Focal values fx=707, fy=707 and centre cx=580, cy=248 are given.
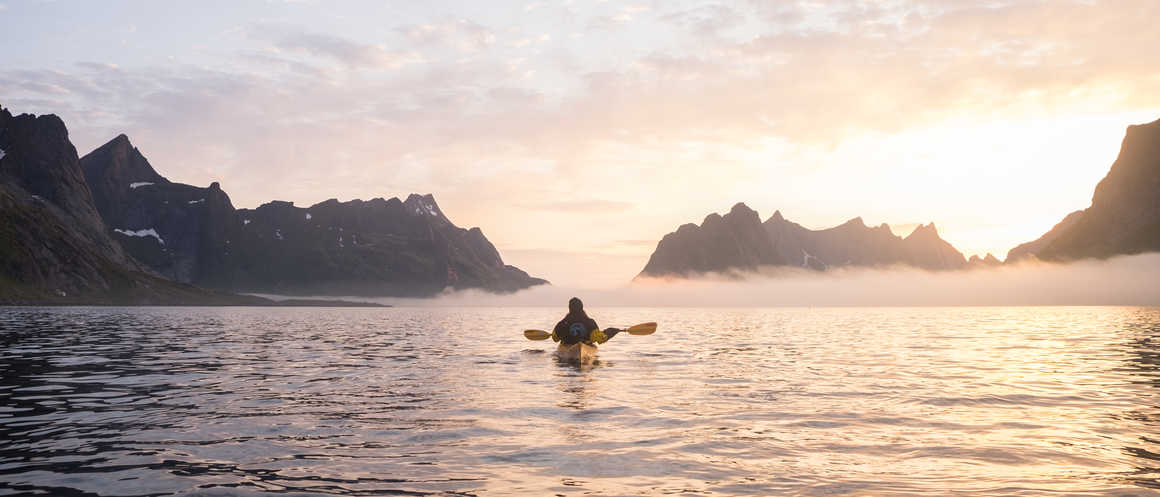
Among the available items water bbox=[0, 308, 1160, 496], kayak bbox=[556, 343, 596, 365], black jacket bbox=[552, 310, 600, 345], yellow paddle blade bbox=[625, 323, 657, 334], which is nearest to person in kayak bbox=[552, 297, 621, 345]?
black jacket bbox=[552, 310, 600, 345]

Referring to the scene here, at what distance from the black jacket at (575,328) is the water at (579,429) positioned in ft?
15.6

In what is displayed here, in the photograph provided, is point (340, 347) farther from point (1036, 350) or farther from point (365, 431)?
point (1036, 350)

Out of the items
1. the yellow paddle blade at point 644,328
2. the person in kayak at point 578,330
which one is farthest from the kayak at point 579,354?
the yellow paddle blade at point 644,328

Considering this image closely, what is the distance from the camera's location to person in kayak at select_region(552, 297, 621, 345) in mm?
32594

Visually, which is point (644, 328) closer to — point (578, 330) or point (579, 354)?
point (578, 330)

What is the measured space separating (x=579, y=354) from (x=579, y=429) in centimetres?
1620

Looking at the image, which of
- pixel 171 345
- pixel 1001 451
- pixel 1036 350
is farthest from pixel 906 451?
pixel 171 345

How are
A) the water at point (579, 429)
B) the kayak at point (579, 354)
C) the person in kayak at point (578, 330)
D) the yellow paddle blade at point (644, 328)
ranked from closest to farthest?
the water at point (579, 429) < the kayak at point (579, 354) < the person in kayak at point (578, 330) < the yellow paddle blade at point (644, 328)

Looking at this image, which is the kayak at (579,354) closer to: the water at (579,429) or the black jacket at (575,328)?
the black jacket at (575,328)

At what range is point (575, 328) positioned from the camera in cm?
3297

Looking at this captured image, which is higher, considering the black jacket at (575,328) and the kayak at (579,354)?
the black jacket at (575,328)

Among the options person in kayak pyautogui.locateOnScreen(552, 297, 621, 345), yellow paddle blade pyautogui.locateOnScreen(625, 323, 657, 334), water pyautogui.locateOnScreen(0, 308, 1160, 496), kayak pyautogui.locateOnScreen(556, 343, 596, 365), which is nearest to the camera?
water pyautogui.locateOnScreen(0, 308, 1160, 496)

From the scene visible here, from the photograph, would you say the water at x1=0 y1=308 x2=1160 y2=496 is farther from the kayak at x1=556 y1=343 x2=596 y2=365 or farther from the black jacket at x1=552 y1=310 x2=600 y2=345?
the black jacket at x1=552 y1=310 x2=600 y2=345

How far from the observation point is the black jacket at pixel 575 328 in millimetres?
32625
